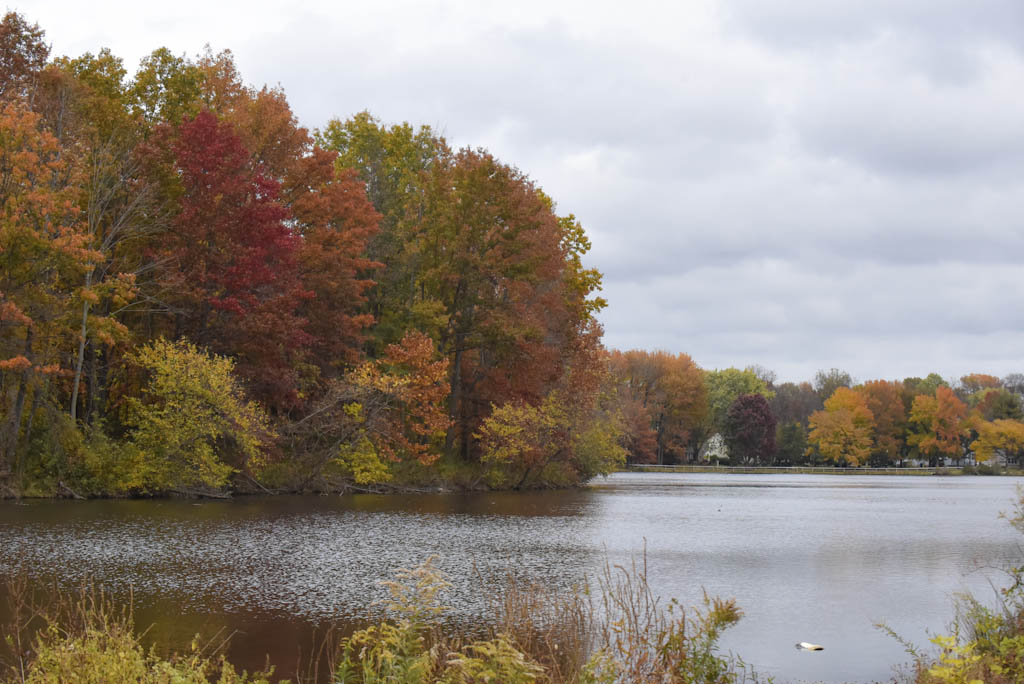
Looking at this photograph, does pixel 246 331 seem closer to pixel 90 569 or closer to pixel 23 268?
pixel 23 268

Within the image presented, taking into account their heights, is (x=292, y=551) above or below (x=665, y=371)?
below

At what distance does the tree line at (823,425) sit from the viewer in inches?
Result: 4759

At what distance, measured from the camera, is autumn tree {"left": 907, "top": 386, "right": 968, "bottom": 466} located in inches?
4914

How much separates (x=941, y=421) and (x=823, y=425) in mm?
15518

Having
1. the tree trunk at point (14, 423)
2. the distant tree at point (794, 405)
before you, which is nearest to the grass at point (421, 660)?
the tree trunk at point (14, 423)

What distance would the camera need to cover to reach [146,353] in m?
36.3

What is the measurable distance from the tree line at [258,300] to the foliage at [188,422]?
90mm

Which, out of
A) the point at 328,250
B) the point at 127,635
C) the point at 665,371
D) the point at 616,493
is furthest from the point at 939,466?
the point at 127,635

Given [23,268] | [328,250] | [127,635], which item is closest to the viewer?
[127,635]

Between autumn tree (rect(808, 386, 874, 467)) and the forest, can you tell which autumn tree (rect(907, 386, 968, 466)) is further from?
the forest

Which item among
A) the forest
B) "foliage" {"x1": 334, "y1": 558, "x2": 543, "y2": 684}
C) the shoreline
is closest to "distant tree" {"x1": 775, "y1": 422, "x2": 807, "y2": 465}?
the shoreline

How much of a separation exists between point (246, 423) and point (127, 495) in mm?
4817

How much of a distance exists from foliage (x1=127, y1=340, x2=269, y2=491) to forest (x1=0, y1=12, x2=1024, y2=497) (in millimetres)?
93

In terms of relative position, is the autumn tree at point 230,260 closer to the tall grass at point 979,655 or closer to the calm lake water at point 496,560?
the calm lake water at point 496,560
